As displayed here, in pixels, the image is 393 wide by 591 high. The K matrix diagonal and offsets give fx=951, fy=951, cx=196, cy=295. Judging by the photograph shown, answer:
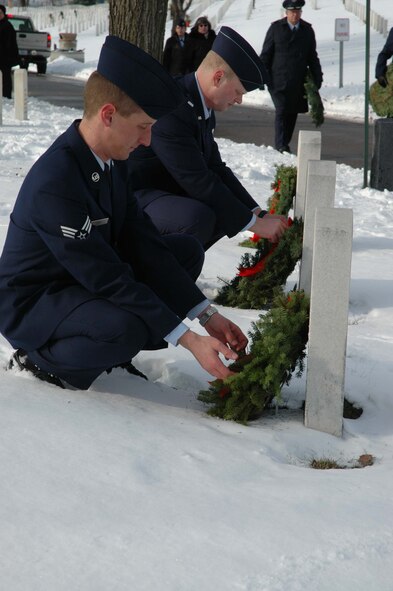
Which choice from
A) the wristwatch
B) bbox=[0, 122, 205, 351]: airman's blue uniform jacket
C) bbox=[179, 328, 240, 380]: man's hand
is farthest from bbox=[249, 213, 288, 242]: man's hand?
bbox=[179, 328, 240, 380]: man's hand

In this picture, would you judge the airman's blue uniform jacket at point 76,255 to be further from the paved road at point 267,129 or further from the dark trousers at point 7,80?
the dark trousers at point 7,80

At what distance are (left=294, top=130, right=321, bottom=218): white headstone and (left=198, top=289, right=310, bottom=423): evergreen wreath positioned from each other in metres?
2.24

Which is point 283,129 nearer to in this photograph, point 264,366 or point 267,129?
point 267,129

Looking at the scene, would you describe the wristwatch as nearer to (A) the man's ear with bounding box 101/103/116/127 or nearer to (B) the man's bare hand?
(B) the man's bare hand

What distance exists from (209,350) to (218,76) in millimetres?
1952

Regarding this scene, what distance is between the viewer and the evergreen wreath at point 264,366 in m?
3.41

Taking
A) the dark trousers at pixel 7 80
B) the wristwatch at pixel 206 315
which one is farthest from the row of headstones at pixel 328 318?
the dark trousers at pixel 7 80

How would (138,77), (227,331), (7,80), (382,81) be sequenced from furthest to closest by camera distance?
(7,80), (382,81), (227,331), (138,77)

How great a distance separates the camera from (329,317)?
11.2 feet

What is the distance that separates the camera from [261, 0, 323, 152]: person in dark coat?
448 inches

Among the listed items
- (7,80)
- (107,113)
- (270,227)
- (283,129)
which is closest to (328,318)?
(107,113)

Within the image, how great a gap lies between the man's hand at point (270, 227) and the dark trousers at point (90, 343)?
5.01ft

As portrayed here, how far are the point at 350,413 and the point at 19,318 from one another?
1.37 metres

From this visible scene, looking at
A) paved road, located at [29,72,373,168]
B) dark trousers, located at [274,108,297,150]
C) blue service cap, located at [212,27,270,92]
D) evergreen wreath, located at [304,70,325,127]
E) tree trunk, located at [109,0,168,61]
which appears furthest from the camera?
paved road, located at [29,72,373,168]
